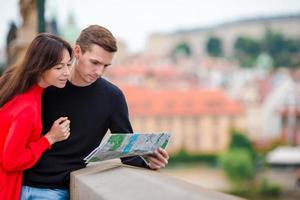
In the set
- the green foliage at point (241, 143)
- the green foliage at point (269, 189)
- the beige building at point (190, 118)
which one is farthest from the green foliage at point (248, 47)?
the green foliage at point (269, 189)

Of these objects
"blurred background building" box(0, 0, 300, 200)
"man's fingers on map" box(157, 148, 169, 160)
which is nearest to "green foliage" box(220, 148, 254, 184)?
"blurred background building" box(0, 0, 300, 200)

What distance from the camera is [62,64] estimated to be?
3.17 ft

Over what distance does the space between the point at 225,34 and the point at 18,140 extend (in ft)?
138

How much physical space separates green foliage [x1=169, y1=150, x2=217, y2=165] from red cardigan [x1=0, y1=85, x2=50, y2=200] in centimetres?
2880

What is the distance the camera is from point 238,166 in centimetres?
2956

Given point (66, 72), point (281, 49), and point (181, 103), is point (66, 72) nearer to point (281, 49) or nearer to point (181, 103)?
point (181, 103)

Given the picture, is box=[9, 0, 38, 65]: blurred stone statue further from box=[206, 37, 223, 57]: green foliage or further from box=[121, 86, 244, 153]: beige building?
box=[206, 37, 223, 57]: green foliage

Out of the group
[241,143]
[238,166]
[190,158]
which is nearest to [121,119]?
[190,158]

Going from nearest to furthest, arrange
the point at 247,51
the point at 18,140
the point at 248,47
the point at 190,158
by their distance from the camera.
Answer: the point at 18,140, the point at 190,158, the point at 247,51, the point at 248,47

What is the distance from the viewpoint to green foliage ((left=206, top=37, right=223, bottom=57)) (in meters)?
39.8

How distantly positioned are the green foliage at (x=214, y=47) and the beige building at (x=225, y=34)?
321mm

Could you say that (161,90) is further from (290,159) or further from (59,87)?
(59,87)

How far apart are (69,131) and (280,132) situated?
98.4 ft

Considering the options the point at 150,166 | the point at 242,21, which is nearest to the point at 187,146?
the point at 242,21
